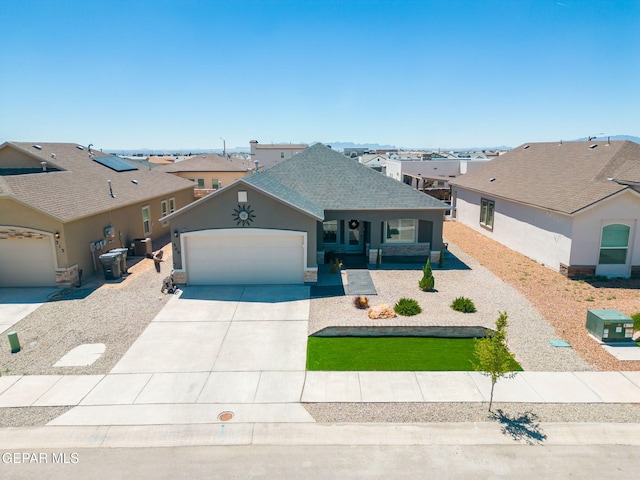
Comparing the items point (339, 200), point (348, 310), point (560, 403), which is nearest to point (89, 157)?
point (339, 200)

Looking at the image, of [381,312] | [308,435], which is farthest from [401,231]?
[308,435]

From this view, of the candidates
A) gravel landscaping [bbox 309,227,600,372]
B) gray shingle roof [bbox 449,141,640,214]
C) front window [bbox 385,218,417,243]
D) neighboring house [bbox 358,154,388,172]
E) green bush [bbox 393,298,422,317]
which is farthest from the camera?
neighboring house [bbox 358,154,388,172]

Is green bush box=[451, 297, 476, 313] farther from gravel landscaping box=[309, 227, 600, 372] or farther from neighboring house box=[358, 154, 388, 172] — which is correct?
neighboring house box=[358, 154, 388, 172]

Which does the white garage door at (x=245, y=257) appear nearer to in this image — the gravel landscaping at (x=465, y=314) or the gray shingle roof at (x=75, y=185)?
the gravel landscaping at (x=465, y=314)

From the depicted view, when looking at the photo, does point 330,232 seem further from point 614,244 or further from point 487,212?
point 614,244

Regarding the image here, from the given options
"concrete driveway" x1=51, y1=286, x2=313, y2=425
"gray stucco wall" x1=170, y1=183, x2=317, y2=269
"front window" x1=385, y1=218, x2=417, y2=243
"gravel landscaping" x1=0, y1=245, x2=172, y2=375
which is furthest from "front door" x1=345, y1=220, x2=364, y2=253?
"gravel landscaping" x1=0, y1=245, x2=172, y2=375

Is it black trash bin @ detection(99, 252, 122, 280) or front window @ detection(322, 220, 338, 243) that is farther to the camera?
front window @ detection(322, 220, 338, 243)

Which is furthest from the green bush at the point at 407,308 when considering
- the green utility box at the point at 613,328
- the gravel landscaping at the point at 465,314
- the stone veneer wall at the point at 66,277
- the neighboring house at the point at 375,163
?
the neighboring house at the point at 375,163

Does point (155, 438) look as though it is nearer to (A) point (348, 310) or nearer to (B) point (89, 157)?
(A) point (348, 310)
